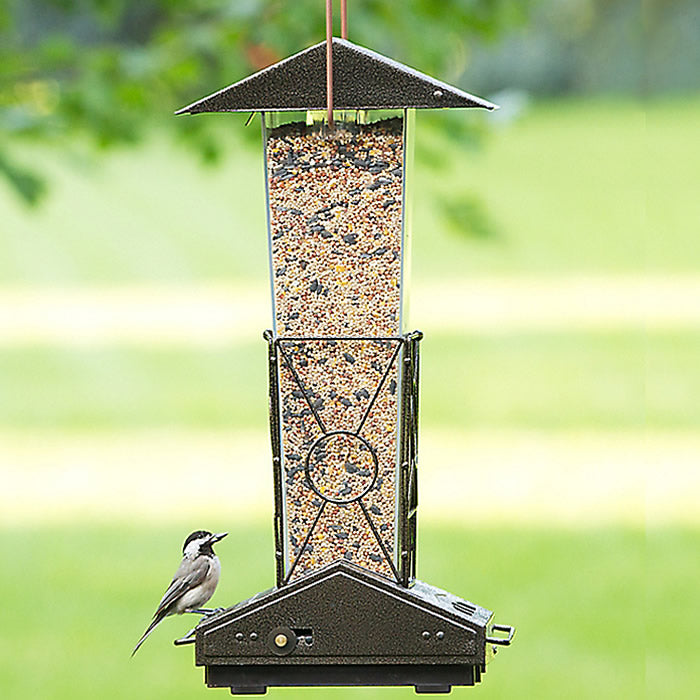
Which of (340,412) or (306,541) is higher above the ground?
(340,412)

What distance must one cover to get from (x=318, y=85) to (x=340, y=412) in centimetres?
40

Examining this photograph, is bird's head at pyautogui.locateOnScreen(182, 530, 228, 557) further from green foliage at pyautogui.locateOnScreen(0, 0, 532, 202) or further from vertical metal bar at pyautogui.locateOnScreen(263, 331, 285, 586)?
green foliage at pyautogui.locateOnScreen(0, 0, 532, 202)

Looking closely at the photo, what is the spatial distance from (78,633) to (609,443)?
3.54 metres

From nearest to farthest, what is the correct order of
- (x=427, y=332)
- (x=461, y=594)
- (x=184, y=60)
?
(x=184, y=60), (x=461, y=594), (x=427, y=332)

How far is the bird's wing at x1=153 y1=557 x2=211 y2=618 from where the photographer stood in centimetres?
165

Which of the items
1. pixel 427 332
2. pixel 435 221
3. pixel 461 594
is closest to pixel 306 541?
pixel 461 594

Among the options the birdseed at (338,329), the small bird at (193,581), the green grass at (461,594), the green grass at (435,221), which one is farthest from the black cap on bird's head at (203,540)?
the green grass at (435,221)

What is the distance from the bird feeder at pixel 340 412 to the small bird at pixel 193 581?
0.25ft

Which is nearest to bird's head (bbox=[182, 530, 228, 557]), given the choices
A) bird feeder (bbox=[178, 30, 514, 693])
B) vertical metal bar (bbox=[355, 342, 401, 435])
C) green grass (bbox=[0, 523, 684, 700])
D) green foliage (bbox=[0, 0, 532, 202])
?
bird feeder (bbox=[178, 30, 514, 693])

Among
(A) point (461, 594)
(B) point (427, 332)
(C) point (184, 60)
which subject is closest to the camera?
(C) point (184, 60)

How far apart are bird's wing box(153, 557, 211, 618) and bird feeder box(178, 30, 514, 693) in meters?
0.08

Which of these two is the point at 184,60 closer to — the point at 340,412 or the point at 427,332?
the point at 340,412

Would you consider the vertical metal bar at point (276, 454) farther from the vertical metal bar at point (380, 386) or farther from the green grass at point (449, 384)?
the green grass at point (449, 384)

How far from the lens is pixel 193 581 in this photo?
1672mm
